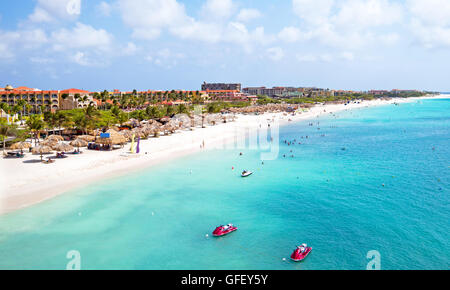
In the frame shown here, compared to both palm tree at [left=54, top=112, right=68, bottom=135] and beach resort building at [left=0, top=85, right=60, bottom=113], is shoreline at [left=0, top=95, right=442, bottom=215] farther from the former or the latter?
beach resort building at [left=0, top=85, right=60, bottom=113]

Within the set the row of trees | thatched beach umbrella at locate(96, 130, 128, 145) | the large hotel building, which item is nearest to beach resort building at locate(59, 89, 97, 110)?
the large hotel building

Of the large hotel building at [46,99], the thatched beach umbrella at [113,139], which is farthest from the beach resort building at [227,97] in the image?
the thatched beach umbrella at [113,139]

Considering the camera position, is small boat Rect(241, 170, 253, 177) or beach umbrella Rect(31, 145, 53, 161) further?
beach umbrella Rect(31, 145, 53, 161)

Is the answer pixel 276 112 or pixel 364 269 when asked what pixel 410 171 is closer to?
pixel 364 269

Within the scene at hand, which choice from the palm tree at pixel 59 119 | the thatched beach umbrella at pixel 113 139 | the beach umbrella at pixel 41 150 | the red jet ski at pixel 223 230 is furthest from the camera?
the palm tree at pixel 59 119

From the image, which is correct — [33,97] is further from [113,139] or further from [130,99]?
[113,139]

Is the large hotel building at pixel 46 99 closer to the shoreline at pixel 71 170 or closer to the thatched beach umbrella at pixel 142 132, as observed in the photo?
the thatched beach umbrella at pixel 142 132
